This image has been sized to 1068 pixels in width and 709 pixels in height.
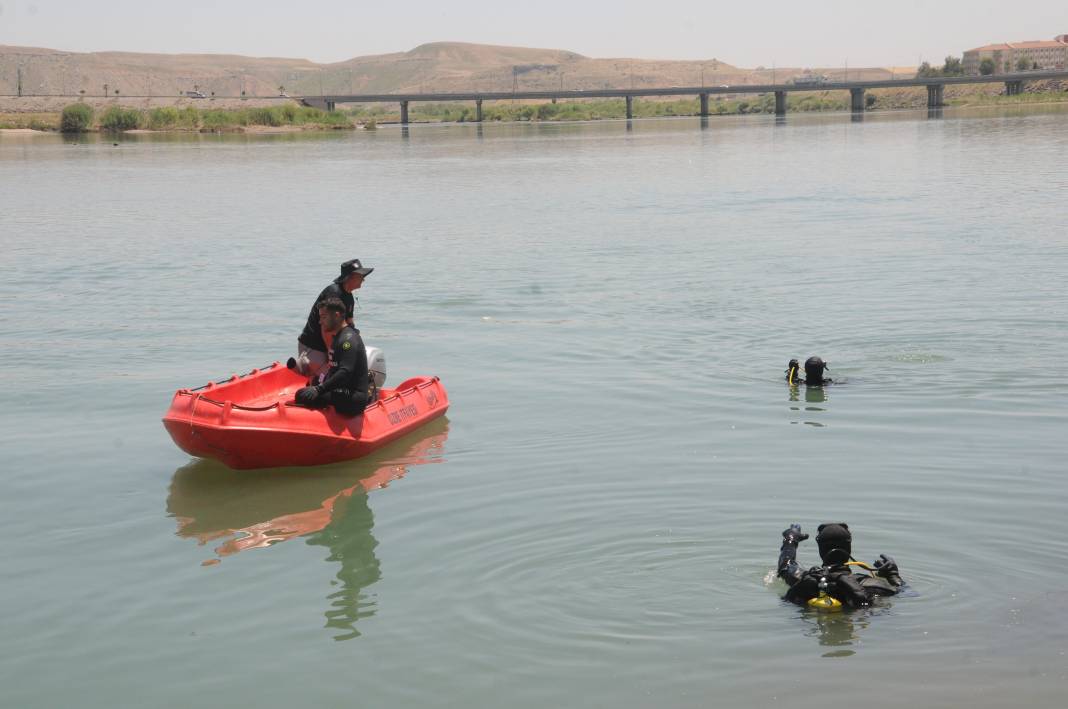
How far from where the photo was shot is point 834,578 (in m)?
7.57

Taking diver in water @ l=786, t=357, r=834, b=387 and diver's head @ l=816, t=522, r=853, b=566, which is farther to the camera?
diver in water @ l=786, t=357, r=834, b=387

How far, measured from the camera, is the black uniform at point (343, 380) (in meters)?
11.0

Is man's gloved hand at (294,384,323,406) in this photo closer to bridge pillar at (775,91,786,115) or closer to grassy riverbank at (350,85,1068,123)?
grassy riverbank at (350,85,1068,123)

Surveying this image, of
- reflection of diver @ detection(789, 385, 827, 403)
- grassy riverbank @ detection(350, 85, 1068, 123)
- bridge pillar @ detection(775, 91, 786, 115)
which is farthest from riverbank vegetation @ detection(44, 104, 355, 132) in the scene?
reflection of diver @ detection(789, 385, 827, 403)

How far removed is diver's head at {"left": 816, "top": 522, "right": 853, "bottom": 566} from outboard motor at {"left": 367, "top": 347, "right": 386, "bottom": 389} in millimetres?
5632

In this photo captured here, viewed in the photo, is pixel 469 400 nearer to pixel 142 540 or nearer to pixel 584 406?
pixel 584 406

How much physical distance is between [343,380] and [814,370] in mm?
5023

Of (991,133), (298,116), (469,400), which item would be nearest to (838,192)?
(469,400)

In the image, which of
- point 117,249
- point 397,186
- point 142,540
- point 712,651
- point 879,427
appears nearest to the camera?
point 712,651

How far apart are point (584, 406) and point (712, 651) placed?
5.96 m

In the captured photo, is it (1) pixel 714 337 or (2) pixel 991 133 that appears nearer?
(1) pixel 714 337

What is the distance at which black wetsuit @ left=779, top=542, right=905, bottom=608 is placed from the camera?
24.8ft

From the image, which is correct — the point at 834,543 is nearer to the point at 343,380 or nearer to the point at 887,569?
the point at 887,569

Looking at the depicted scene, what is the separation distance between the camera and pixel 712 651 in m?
7.34
